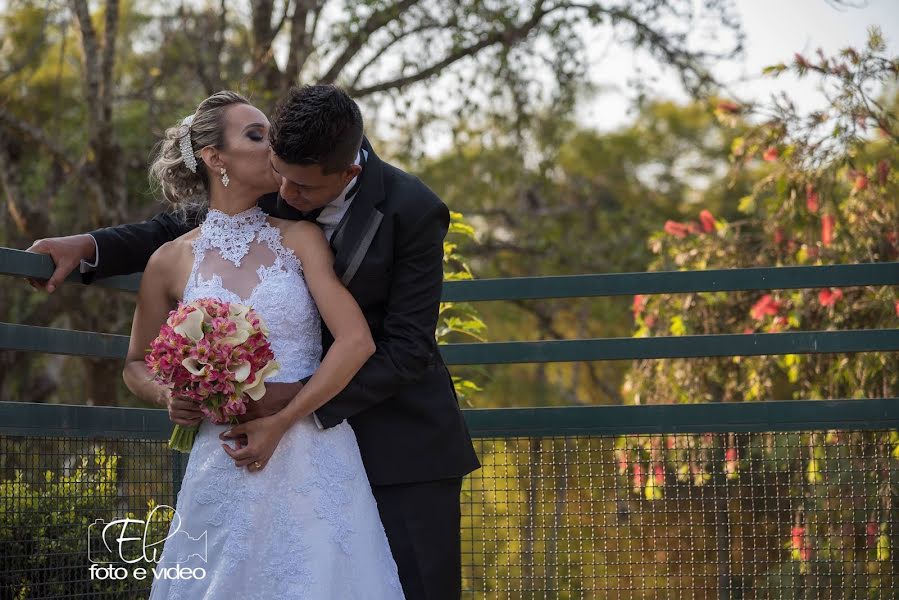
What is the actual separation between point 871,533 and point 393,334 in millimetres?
2100

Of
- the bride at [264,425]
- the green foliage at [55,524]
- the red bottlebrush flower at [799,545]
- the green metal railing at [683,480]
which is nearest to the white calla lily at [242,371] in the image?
the bride at [264,425]

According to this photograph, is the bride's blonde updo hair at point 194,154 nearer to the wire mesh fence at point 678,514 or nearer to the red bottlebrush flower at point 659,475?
the wire mesh fence at point 678,514

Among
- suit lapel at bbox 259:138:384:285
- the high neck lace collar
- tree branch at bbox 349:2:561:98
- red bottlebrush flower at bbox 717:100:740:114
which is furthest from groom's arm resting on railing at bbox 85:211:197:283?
tree branch at bbox 349:2:561:98

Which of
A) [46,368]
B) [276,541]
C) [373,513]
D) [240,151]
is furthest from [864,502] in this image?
[46,368]

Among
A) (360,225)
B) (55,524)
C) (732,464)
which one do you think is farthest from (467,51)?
(55,524)

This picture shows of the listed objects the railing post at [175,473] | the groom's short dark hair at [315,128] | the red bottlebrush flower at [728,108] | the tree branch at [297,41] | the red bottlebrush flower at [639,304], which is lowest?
the railing post at [175,473]

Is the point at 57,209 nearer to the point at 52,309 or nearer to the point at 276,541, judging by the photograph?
the point at 52,309

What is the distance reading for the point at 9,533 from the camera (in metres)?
3.39

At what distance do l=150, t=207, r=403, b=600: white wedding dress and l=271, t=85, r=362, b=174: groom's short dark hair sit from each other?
0.39 metres

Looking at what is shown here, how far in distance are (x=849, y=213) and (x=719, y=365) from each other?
1203mm

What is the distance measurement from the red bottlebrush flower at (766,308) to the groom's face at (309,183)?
12.9ft

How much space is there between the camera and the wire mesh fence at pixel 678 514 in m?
4.00

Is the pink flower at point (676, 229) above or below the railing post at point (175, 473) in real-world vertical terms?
above

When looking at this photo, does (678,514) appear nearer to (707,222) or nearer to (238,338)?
(238,338)
